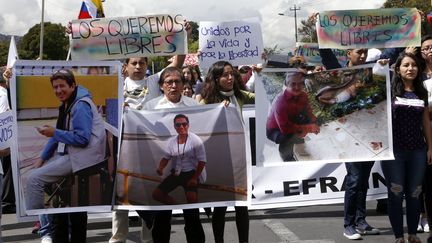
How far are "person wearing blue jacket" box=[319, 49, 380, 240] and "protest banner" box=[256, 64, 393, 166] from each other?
1.71 ft

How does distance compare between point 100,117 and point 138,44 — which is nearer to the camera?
point 100,117

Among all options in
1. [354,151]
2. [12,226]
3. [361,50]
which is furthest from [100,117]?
[12,226]

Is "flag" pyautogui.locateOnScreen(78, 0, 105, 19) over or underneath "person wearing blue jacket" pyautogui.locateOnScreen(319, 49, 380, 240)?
over

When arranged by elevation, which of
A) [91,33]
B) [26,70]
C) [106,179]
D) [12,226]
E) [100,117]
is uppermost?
[91,33]

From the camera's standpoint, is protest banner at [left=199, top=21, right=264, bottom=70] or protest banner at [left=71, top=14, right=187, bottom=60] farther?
protest banner at [left=199, top=21, right=264, bottom=70]

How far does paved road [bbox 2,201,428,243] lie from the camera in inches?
263

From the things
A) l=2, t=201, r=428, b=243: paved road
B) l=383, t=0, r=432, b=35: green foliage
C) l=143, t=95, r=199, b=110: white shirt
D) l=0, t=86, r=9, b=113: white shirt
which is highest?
l=383, t=0, r=432, b=35: green foliage

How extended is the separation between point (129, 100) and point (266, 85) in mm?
1192

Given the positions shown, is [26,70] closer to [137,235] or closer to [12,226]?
[137,235]

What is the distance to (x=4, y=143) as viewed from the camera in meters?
5.16

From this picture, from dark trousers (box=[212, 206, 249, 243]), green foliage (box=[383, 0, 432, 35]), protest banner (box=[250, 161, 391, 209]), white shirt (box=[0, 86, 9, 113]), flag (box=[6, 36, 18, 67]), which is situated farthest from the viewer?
green foliage (box=[383, 0, 432, 35])

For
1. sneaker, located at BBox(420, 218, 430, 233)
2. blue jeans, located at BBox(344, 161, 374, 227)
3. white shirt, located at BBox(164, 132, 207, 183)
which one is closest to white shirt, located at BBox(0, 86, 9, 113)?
white shirt, located at BBox(164, 132, 207, 183)

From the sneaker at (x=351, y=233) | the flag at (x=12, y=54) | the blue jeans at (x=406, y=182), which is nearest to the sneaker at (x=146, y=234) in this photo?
the flag at (x=12, y=54)

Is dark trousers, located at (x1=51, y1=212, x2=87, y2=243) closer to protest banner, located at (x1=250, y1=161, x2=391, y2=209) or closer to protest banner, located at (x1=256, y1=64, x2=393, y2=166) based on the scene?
protest banner, located at (x1=256, y1=64, x2=393, y2=166)
